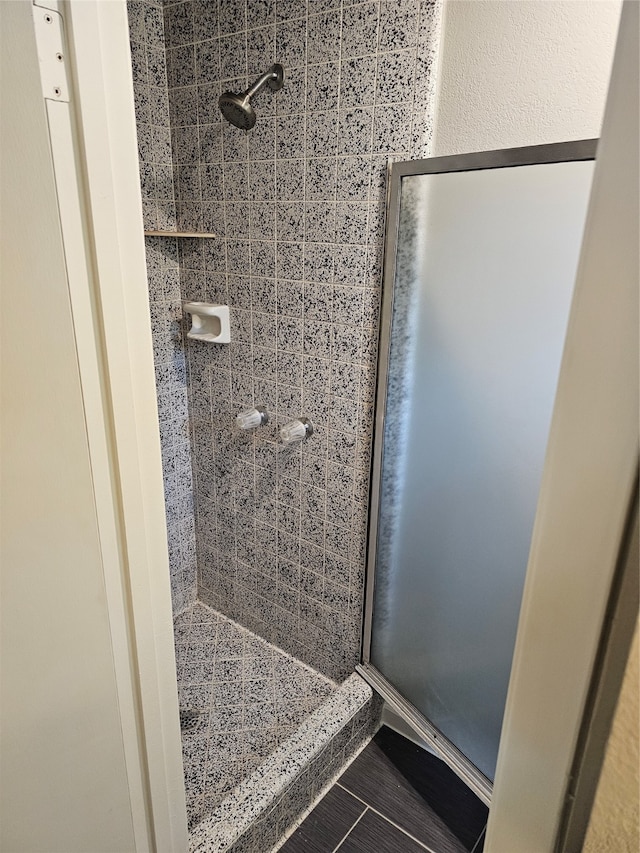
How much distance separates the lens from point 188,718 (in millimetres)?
1640

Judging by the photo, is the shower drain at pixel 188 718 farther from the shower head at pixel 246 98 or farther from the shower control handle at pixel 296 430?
the shower head at pixel 246 98

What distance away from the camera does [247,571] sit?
1906 mm

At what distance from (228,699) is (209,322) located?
46.6 inches

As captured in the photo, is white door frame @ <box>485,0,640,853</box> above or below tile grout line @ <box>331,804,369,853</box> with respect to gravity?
above

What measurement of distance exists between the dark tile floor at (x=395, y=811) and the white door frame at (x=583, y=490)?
1.20 metres

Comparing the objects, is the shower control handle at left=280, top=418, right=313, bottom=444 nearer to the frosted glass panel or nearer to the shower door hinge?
the frosted glass panel

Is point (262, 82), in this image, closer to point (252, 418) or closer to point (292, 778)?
point (252, 418)

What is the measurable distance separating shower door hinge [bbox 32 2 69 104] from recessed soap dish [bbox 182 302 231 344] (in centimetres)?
109

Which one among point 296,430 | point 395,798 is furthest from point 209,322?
point 395,798

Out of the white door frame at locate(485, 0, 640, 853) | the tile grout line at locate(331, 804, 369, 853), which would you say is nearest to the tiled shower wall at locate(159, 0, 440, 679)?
the tile grout line at locate(331, 804, 369, 853)

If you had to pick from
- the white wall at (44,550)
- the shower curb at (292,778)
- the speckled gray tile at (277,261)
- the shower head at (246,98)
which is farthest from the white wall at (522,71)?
the shower curb at (292,778)

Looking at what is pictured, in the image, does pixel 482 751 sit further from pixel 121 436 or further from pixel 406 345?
pixel 121 436

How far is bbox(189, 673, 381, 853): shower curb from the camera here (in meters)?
1.22

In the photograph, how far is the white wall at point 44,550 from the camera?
583mm
